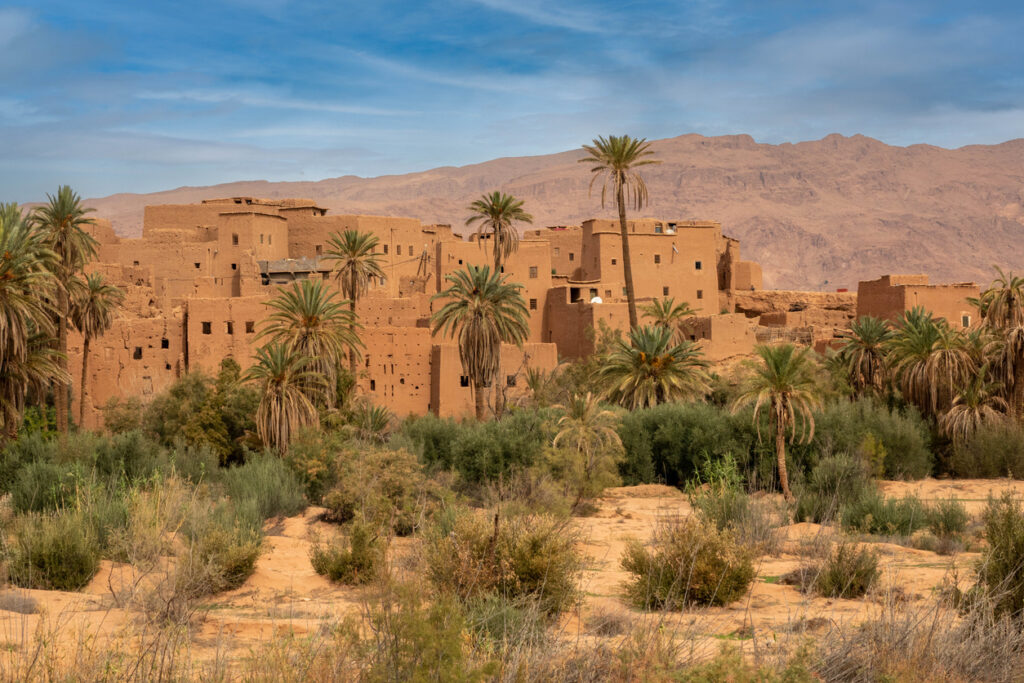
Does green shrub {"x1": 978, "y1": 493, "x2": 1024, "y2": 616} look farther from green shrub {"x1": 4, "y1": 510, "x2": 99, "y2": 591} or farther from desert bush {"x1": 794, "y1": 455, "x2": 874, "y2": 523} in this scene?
green shrub {"x1": 4, "y1": 510, "x2": 99, "y2": 591}

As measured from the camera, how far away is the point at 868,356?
31.3 m

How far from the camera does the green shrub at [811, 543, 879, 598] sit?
32.6 feet

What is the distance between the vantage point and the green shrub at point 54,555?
32.1 feet

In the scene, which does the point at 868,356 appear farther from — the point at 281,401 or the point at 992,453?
the point at 281,401

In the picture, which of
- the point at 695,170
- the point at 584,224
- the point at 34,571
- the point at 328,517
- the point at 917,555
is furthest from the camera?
the point at 695,170

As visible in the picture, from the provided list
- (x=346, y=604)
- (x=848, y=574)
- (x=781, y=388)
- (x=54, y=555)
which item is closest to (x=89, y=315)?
(x=781, y=388)

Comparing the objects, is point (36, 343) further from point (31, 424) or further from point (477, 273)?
point (477, 273)

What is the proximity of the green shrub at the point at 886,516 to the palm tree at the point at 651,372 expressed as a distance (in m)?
13.0

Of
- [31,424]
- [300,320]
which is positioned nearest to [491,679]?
[300,320]

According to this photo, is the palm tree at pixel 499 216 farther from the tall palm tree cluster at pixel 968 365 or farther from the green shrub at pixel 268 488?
the green shrub at pixel 268 488

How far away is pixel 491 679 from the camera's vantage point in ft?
20.0

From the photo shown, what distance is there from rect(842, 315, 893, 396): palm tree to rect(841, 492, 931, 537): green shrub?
1629cm

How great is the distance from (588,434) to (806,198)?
136 meters

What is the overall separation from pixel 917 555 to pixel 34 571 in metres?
10.6
